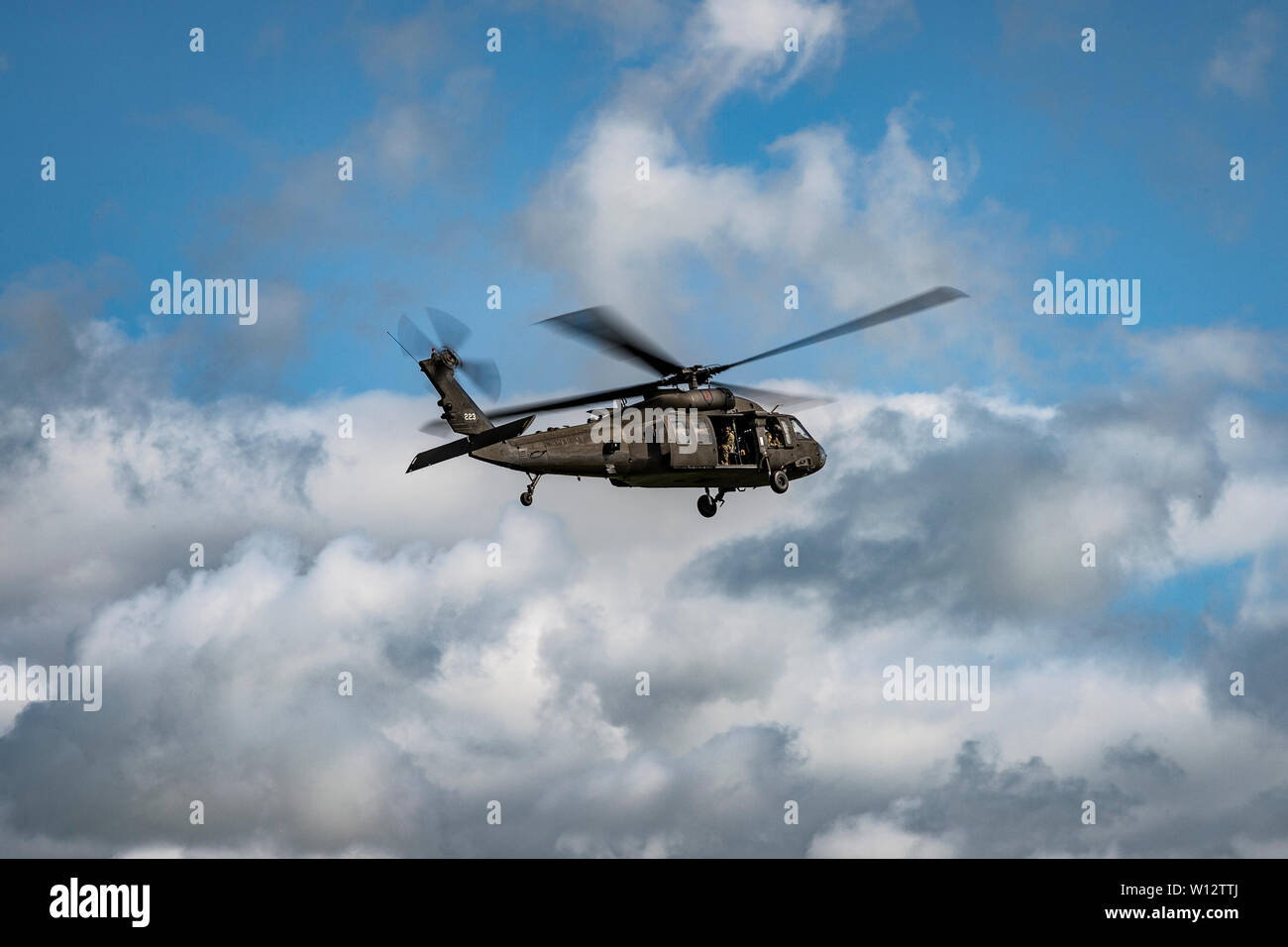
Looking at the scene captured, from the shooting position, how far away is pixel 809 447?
60.8 metres

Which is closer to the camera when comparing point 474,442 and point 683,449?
point 474,442

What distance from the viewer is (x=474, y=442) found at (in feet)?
169

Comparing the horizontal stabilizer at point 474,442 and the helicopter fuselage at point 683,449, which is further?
the helicopter fuselage at point 683,449

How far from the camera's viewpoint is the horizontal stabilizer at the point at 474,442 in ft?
164

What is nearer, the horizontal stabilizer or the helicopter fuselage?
the horizontal stabilizer

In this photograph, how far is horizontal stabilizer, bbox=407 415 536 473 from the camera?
4997 cm
